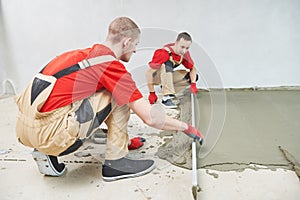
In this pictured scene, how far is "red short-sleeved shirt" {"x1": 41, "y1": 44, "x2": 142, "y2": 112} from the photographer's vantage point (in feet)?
2.93

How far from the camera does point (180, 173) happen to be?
1025 mm

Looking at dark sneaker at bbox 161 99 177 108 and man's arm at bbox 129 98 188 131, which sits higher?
man's arm at bbox 129 98 188 131

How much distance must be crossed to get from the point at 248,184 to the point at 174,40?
1.26 meters

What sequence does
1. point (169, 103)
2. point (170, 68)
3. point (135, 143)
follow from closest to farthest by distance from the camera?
point (135, 143), point (169, 103), point (170, 68)

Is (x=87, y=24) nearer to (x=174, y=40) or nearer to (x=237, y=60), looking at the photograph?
(x=174, y=40)

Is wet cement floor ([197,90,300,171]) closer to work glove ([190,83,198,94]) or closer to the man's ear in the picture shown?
work glove ([190,83,198,94])

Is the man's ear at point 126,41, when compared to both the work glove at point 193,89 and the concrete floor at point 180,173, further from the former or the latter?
the work glove at point 193,89

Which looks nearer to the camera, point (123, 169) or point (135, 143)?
point (123, 169)

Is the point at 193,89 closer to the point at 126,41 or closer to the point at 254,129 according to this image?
the point at 254,129

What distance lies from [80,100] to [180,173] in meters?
0.46

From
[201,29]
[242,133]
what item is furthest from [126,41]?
[201,29]

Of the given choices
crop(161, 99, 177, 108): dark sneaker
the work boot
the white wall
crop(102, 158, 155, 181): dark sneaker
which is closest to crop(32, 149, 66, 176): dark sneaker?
crop(102, 158, 155, 181): dark sneaker

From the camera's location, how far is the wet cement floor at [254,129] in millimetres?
1094

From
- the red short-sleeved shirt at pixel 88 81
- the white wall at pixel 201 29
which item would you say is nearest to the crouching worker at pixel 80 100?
the red short-sleeved shirt at pixel 88 81
